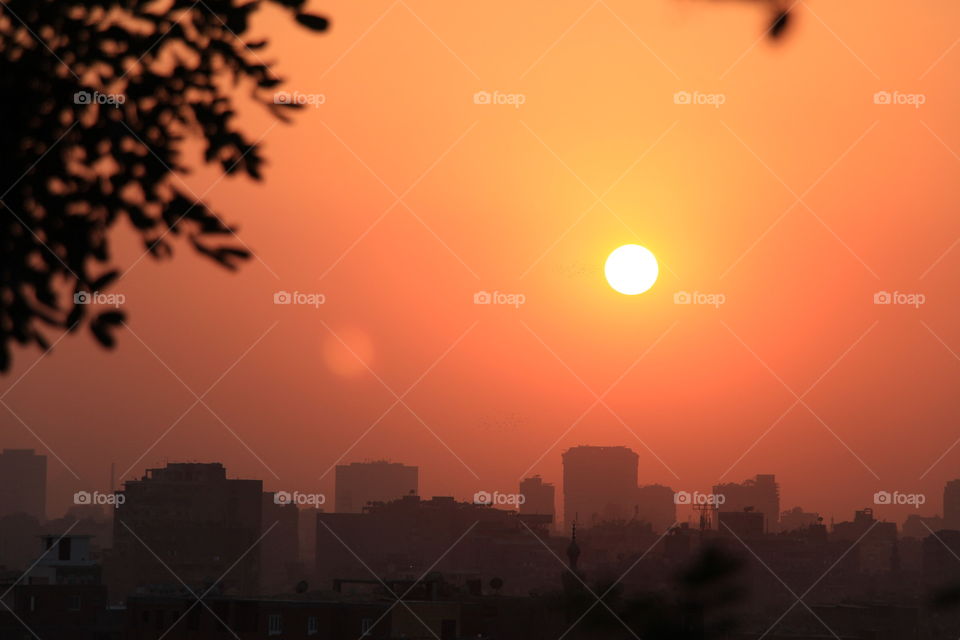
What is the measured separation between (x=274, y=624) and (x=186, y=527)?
54565 mm

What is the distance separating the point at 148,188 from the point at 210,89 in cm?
67

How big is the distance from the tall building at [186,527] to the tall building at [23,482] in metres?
24.9

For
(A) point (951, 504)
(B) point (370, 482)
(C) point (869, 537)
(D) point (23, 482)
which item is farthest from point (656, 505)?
(D) point (23, 482)

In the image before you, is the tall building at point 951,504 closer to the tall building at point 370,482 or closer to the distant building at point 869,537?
the distant building at point 869,537

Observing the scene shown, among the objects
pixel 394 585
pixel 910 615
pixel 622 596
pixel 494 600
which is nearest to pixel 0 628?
pixel 394 585

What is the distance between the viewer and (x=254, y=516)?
4075 inches

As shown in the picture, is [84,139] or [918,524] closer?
[84,139]

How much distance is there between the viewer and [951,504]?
102 meters

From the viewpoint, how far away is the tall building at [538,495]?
367 feet

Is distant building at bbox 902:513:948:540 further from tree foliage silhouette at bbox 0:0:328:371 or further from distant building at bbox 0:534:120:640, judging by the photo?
tree foliage silhouette at bbox 0:0:328:371

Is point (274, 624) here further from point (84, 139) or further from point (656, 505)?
point (656, 505)

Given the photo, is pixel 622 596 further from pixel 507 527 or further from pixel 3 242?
pixel 507 527

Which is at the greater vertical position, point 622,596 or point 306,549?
point 306,549

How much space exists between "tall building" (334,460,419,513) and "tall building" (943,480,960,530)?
183ft
